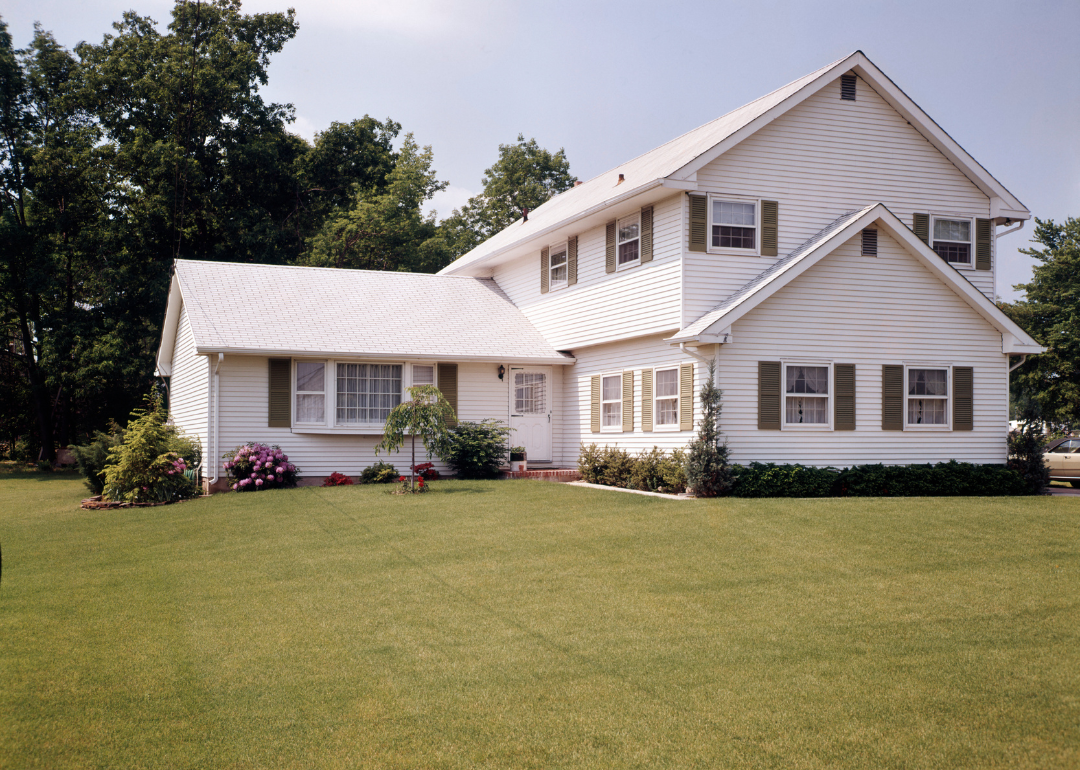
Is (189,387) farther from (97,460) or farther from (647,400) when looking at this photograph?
(647,400)

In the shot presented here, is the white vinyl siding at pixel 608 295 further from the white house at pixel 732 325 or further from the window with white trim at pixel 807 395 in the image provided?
the window with white trim at pixel 807 395

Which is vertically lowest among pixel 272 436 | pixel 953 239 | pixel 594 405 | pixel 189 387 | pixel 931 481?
pixel 931 481

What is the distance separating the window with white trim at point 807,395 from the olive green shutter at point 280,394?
34.4 ft

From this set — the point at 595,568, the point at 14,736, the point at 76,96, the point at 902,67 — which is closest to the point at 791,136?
the point at 902,67

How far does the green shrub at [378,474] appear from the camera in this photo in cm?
1881

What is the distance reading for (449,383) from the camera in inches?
793

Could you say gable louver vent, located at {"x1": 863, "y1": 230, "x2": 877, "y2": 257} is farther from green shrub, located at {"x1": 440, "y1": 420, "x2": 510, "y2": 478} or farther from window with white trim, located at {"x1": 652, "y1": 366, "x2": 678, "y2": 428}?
green shrub, located at {"x1": 440, "y1": 420, "x2": 510, "y2": 478}

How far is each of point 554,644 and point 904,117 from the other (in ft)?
53.5

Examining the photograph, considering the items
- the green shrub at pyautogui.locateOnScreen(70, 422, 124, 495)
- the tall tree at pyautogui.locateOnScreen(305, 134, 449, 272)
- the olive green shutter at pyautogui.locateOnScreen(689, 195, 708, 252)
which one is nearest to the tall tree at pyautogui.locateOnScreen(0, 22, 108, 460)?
the tall tree at pyautogui.locateOnScreen(305, 134, 449, 272)

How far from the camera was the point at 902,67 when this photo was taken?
755 inches

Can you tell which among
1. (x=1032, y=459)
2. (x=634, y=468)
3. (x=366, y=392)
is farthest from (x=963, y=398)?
(x=366, y=392)

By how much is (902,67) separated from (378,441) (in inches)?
573

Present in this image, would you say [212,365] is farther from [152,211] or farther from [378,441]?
[152,211]

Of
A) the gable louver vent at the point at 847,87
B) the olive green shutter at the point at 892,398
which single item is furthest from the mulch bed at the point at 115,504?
the gable louver vent at the point at 847,87
